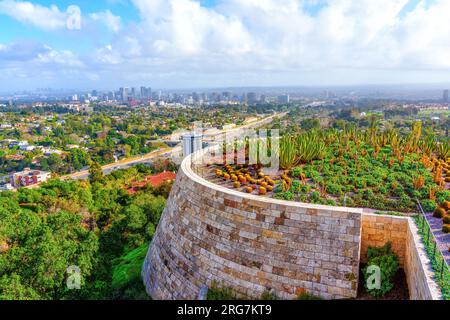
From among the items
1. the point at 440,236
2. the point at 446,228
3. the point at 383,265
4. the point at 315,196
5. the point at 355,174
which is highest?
the point at 355,174

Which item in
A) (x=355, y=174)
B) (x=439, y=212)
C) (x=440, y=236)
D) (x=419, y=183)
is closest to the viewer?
(x=440, y=236)

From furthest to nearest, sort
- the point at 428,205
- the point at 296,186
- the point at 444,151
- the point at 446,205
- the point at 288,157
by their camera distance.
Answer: the point at 444,151 < the point at 288,157 < the point at 296,186 < the point at 428,205 < the point at 446,205

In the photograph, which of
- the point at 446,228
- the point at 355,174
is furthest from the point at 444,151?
the point at 446,228

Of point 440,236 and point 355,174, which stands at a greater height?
point 355,174

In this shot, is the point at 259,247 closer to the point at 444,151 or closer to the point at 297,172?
the point at 297,172
